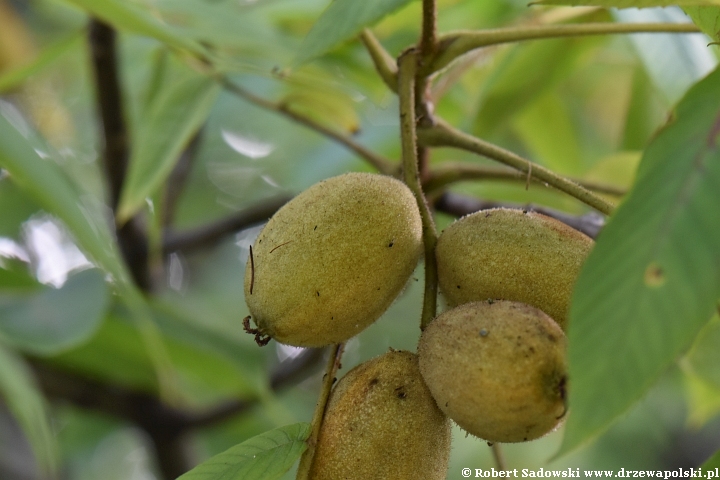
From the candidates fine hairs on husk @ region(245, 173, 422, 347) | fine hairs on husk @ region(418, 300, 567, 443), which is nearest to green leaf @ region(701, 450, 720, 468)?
fine hairs on husk @ region(418, 300, 567, 443)

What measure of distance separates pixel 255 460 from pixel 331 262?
0.24 m

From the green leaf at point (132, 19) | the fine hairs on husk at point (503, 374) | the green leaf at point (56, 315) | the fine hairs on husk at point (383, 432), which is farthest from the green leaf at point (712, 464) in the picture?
the green leaf at point (56, 315)

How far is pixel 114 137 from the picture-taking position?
6.22ft

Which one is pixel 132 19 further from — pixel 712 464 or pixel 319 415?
pixel 712 464

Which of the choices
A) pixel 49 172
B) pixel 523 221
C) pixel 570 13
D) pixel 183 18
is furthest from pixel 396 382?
pixel 183 18

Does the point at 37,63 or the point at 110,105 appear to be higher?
the point at 37,63

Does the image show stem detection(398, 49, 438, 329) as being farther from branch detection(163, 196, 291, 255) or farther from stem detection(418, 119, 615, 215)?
branch detection(163, 196, 291, 255)

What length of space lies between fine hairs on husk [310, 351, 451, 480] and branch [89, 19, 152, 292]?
3.63ft

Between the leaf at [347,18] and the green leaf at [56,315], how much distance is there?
2.97 feet

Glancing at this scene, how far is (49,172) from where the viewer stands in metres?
1.04

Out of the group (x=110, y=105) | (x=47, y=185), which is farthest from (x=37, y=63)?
(x=47, y=185)

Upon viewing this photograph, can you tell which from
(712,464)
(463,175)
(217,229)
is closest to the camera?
(712,464)

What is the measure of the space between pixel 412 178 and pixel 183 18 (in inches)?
41.5

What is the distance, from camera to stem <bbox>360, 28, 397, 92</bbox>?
119 centimetres
